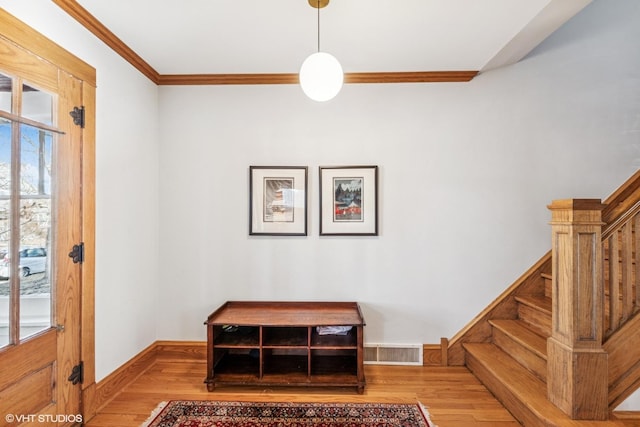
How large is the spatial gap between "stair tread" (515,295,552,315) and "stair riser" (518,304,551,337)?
0.12 ft

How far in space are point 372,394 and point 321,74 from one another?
7.17 feet

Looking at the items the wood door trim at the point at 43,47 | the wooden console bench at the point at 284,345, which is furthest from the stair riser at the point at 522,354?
the wood door trim at the point at 43,47

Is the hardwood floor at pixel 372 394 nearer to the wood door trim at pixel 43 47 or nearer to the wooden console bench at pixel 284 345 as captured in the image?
the wooden console bench at pixel 284 345

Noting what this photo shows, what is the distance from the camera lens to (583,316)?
172 cm

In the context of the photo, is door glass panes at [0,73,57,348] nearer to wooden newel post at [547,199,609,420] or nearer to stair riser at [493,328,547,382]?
wooden newel post at [547,199,609,420]

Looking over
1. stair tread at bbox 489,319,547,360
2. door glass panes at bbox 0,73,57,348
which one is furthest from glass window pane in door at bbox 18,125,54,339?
stair tread at bbox 489,319,547,360

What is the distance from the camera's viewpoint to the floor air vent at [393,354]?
2.73 meters

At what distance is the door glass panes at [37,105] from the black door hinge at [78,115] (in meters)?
0.15

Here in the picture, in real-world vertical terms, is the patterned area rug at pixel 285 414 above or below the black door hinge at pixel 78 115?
below

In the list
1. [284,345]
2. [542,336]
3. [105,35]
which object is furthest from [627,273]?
[105,35]

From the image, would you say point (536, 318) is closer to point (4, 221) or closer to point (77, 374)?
point (77, 374)

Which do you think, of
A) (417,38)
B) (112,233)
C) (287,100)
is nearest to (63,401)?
(112,233)

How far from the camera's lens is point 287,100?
2812 millimetres

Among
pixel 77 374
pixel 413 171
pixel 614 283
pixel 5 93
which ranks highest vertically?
pixel 5 93
